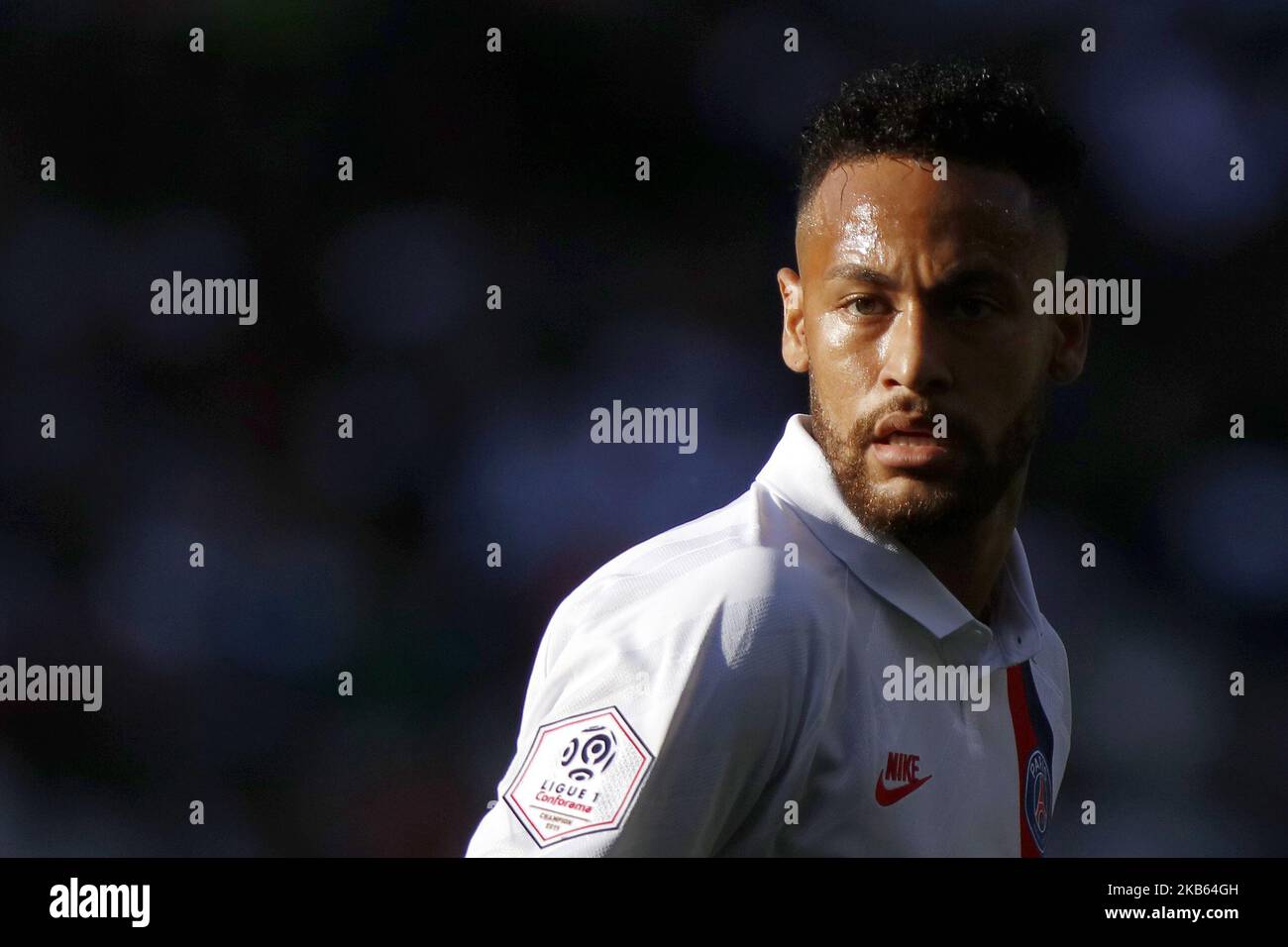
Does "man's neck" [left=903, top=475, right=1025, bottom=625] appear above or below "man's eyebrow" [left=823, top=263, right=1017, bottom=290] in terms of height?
below

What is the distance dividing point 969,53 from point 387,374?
90 centimetres

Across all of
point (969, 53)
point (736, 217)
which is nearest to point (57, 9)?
point (736, 217)

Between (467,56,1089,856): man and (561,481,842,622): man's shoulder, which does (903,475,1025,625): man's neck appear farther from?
(561,481,842,622): man's shoulder

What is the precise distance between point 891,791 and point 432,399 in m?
0.83

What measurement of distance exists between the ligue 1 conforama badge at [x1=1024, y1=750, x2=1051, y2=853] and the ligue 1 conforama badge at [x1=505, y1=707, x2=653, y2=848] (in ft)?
1.93

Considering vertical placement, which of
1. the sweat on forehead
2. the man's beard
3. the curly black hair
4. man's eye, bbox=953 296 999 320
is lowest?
the man's beard

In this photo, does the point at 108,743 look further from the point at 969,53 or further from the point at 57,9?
the point at 969,53

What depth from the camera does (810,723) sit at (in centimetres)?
153

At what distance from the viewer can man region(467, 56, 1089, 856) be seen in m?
1.52

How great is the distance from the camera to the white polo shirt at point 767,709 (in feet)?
4.91

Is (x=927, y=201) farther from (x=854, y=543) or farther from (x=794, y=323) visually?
(x=854, y=543)

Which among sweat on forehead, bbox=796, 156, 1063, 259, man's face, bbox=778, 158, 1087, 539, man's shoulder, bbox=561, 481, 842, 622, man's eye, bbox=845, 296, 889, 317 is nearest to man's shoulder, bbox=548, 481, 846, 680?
man's shoulder, bbox=561, 481, 842, 622

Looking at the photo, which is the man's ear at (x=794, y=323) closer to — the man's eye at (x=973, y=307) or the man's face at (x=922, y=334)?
the man's face at (x=922, y=334)
